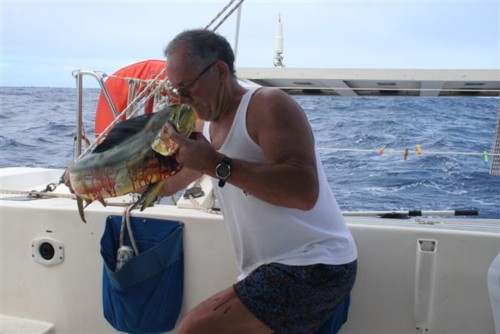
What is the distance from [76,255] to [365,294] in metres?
1.49

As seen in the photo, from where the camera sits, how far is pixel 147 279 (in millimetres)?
2570

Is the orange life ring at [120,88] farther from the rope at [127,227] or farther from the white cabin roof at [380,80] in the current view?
the rope at [127,227]

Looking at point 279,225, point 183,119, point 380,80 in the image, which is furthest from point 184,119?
point 380,80

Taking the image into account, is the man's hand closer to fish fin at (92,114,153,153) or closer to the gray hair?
fish fin at (92,114,153,153)

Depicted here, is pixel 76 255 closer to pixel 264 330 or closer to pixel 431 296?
pixel 264 330

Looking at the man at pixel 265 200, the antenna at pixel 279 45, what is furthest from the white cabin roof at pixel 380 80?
the man at pixel 265 200

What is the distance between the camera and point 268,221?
1.90m

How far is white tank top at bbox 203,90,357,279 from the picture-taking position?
184cm

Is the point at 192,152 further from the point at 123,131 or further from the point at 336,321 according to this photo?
the point at 336,321

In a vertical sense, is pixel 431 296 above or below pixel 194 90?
below

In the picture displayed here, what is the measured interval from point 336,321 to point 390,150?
6.18 ft

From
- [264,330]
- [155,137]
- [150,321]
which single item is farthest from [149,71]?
[264,330]

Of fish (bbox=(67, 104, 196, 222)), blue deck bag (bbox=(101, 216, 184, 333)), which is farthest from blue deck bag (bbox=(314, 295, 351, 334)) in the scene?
fish (bbox=(67, 104, 196, 222))

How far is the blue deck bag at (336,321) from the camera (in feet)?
7.34
